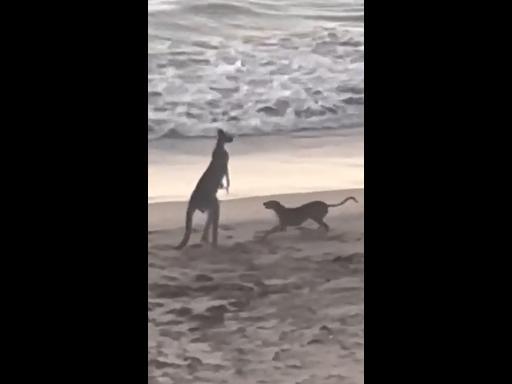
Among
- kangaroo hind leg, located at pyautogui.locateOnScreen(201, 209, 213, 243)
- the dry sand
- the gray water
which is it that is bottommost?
the dry sand

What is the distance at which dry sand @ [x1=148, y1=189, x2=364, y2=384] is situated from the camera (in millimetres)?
1994

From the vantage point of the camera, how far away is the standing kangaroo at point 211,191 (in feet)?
6.62

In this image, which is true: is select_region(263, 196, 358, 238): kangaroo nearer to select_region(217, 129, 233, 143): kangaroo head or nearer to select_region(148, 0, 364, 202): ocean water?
select_region(148, 0, 364, 202): ocean water

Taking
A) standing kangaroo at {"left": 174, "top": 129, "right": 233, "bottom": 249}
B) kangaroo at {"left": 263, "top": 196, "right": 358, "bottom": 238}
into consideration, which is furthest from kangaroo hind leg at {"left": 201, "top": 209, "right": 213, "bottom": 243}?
kangaroo at {"left": 263, "top": 196, "right": 358, "bottom": 238}

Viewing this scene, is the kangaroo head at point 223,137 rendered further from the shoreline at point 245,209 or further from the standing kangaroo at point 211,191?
the shoreline at point 245,209

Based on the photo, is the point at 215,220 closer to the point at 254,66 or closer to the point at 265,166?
the point at 265,166

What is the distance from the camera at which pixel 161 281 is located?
1999 millimetres

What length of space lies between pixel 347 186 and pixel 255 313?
39 cm

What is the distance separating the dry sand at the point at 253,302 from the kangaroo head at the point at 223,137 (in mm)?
152

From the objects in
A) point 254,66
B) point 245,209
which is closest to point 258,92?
point 254,66

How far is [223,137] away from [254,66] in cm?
19

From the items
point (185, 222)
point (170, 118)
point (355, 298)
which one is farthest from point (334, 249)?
point (170, 118)

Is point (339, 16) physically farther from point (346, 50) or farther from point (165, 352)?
point (165, 352)

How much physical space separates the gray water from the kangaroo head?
0.6 inches
